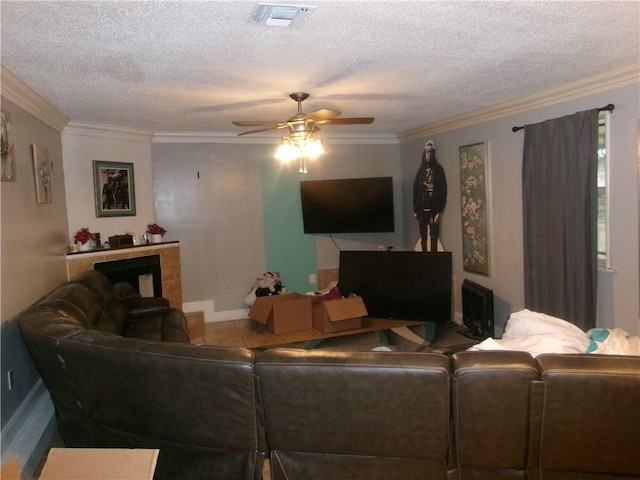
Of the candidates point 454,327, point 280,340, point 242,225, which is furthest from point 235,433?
point 242,225

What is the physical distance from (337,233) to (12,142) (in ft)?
12.8

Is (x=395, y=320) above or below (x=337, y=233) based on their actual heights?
Answer: below

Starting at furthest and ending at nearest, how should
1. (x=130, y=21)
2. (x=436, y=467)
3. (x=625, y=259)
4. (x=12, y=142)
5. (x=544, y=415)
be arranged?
(x=625, y=259)
(x=12, y=142)
(x=130, y=21)
(x=436, y=467)
(x=544, y=415)

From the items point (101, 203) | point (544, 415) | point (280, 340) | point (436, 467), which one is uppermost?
point (101, 203)

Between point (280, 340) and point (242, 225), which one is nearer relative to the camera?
point (280, 340)

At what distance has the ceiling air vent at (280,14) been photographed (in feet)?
6.53

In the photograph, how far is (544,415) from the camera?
5.80 ft

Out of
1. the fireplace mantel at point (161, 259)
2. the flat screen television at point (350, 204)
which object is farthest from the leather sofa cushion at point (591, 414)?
the fireplace mantel at point (161, 259)

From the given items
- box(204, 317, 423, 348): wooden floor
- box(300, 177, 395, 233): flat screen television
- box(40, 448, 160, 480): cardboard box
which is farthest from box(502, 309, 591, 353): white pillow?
box(300, 177, 395, 233): flat screen television

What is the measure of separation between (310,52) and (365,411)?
6.40ft

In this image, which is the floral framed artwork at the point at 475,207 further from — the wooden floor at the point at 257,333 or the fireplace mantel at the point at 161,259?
the fireplace mantel at the point at 161,259

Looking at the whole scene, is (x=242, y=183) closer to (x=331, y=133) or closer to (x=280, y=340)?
(x=331, y=133)

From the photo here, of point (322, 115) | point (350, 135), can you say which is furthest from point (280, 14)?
point (350, 135)

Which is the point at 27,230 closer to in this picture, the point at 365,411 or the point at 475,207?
the point at 365,411
